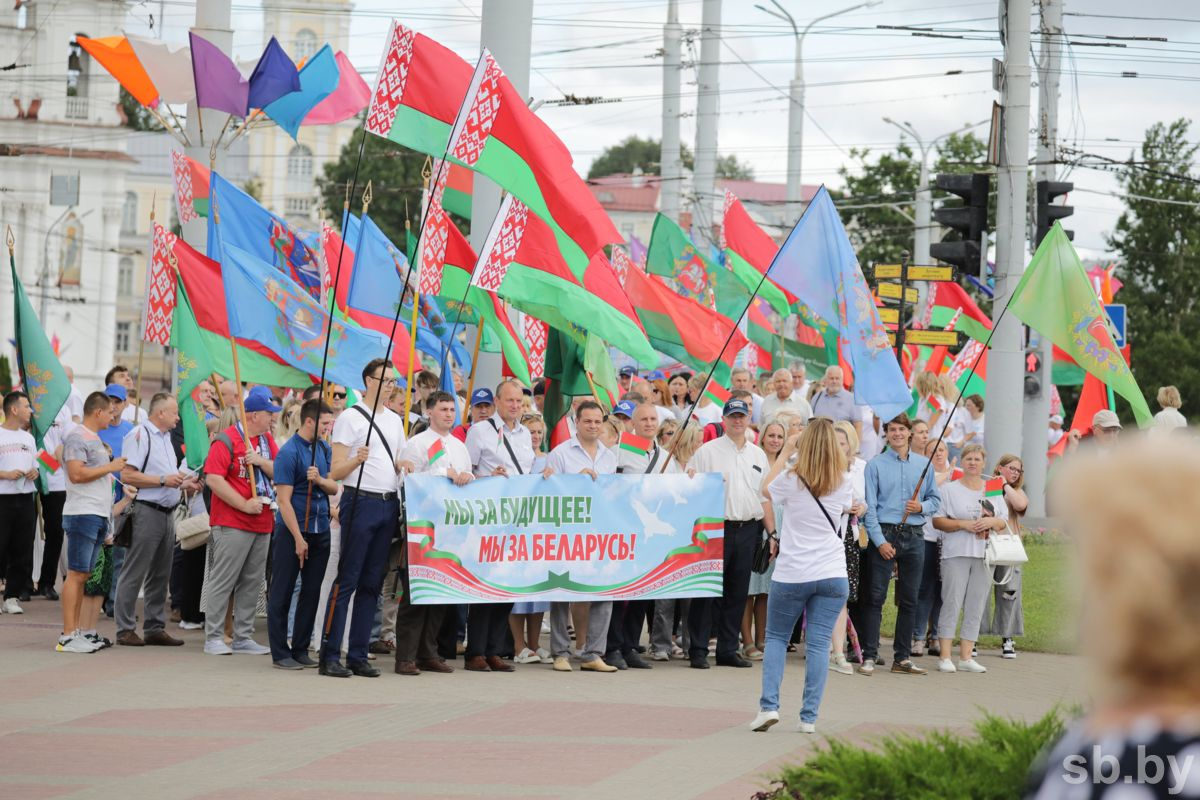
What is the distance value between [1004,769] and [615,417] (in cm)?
797

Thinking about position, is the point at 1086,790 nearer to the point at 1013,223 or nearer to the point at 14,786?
the point at 14,786

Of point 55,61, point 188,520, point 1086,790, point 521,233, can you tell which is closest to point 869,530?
point 521,233

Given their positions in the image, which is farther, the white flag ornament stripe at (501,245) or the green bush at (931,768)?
the white flag ornament stripe at (501,245)

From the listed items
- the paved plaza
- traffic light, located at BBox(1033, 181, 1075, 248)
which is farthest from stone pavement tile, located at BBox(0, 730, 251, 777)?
traffic light, located at BBox(1033, 181, 1075, 248)

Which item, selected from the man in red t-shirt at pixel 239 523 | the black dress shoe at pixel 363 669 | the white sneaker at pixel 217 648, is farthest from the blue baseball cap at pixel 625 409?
the white sneaker at pixel 217 648

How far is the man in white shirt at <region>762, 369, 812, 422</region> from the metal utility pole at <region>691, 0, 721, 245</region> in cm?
1258

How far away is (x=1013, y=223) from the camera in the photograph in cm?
1814

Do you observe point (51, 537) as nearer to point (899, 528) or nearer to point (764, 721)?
point (899, 528)

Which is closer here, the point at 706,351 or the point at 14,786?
the point at 14,786

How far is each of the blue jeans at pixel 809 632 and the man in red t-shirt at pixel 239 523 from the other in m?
4.23

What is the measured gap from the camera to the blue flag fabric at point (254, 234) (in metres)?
13.8

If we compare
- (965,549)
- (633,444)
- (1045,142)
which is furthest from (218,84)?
(1045,142)

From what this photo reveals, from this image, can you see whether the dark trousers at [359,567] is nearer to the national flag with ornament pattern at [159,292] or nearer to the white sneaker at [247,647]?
the white sneaker at [247,647]

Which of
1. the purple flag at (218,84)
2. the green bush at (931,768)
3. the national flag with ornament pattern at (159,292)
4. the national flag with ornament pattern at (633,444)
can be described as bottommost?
the green bush at (931,768)
